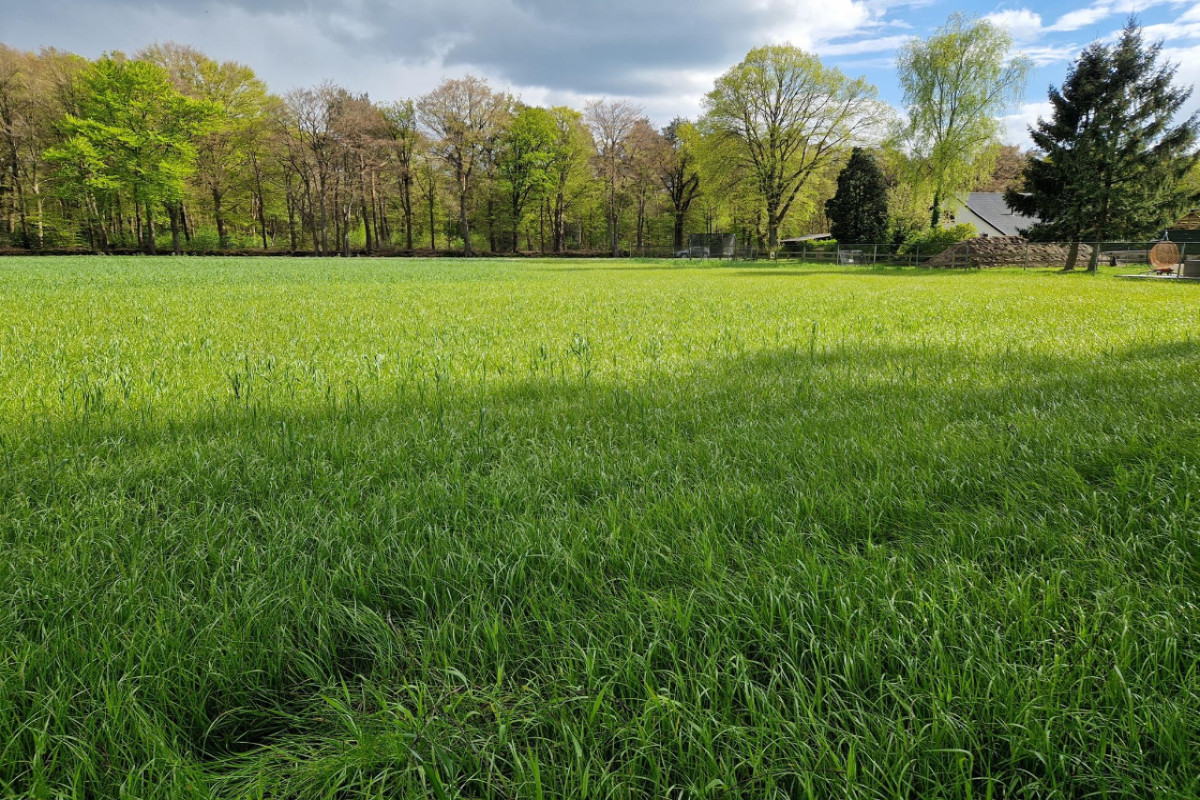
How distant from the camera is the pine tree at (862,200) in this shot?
58938mm

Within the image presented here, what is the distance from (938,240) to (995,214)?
2306cm

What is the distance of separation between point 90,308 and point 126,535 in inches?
428

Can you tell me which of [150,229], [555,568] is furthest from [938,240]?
[150,229]

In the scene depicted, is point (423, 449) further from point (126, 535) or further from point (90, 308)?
point (90, 308)

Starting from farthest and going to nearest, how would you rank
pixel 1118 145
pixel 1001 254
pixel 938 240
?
pixel 938 240 → pixel 1001 254 → pixel 1118 145

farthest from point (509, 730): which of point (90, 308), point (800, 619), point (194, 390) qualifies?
point (90, 308)

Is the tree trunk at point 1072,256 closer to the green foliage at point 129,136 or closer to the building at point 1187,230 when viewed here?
the building at point 1187,230

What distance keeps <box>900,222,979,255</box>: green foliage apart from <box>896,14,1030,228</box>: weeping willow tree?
322 cm

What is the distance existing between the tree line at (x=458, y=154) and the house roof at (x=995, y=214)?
7562mm

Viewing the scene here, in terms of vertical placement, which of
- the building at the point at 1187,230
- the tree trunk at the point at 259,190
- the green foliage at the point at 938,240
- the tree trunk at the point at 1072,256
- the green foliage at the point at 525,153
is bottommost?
the tree trunk at the point at 1072,256

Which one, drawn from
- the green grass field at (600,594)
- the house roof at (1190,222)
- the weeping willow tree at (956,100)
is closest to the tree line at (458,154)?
the weeping willow tree at (956,100)

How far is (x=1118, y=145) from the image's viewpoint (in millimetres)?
29531

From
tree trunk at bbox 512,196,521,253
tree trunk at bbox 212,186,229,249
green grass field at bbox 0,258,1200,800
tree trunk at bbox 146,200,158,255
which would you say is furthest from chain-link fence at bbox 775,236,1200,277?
tree trunk at bbox 212,186,229,249

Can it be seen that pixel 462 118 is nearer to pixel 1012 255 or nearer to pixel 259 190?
pixel 259 190
